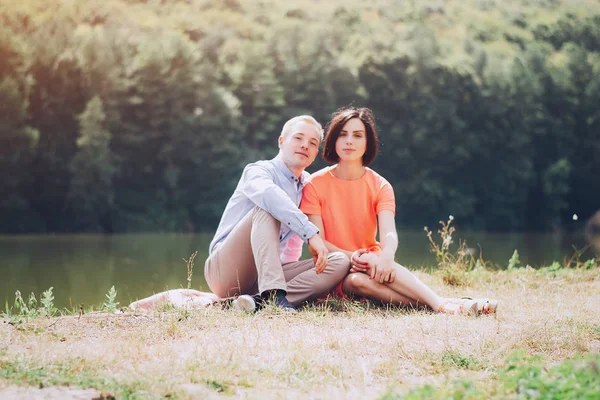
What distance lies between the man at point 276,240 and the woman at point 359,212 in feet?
0.54

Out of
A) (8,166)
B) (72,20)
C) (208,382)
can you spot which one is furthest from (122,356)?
(72,20)

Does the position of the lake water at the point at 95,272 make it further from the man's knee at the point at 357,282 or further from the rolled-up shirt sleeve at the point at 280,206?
the man's knee at the point at 357,282

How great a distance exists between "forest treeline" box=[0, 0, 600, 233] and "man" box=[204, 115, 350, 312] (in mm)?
24691

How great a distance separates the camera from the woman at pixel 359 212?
4.94 meters

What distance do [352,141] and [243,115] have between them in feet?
99.1

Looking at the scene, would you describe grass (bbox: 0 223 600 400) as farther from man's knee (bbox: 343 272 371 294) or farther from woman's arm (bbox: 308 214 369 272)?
woman's arm (bbox: 308 214 369 272)

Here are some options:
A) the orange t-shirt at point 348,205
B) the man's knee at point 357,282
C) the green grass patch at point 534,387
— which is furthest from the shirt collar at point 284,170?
the green grass patch at point 534,387

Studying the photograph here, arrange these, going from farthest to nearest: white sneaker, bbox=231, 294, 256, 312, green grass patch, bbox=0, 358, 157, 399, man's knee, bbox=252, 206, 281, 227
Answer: man's knee, bbox=252, 206, 281, 227
white sneaker, bbox=231, 294, 256, 312
green grass patch, bbox=0, 358, 157, 399

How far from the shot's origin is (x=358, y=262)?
194 inches

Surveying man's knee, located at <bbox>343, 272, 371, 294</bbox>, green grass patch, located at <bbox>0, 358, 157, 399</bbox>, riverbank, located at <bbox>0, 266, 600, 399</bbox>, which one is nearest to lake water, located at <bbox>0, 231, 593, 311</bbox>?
riverbank, located at <bbox>0, 266, 600, 399</bbox>

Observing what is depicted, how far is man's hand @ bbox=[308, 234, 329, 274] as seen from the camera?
4.67 m

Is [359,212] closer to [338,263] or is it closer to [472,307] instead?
[338,263]

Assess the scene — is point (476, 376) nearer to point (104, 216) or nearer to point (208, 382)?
point (208, 382)

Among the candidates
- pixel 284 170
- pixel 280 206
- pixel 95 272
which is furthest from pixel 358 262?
pixel 95 272
